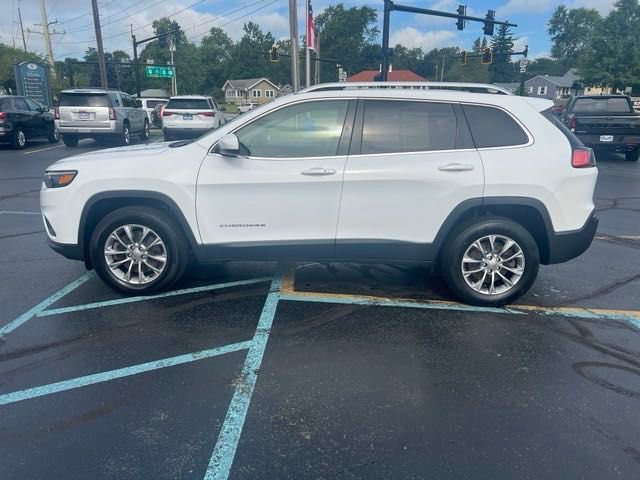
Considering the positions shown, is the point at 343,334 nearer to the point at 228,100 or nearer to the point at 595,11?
the point at 228,100

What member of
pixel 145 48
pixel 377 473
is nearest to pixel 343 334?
pixel 377 473

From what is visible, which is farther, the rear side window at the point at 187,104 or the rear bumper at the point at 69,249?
the rear side window at the point at 187,104

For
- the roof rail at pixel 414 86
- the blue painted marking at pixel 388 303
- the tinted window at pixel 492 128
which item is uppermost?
the roof rail at pixel 414 86

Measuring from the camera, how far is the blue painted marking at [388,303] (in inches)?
179

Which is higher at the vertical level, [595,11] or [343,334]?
[595,11]

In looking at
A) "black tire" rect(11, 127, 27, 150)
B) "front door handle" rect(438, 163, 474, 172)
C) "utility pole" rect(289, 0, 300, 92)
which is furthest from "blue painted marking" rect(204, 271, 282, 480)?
"black tire" rect(11, 127, 27, 150)

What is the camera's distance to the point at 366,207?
4.41 m

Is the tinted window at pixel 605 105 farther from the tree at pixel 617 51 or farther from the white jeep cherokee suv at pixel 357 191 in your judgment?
the tree at pixel 617 51

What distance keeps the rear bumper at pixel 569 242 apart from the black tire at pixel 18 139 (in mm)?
17291

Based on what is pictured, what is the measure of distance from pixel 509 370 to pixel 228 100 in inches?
4482

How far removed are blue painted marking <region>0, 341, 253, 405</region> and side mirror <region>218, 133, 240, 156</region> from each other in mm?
1576

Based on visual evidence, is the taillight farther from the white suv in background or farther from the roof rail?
the white suv in background

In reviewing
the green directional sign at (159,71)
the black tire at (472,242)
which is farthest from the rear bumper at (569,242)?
the green directional sign at (159,71)

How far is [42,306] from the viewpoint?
178 inches
